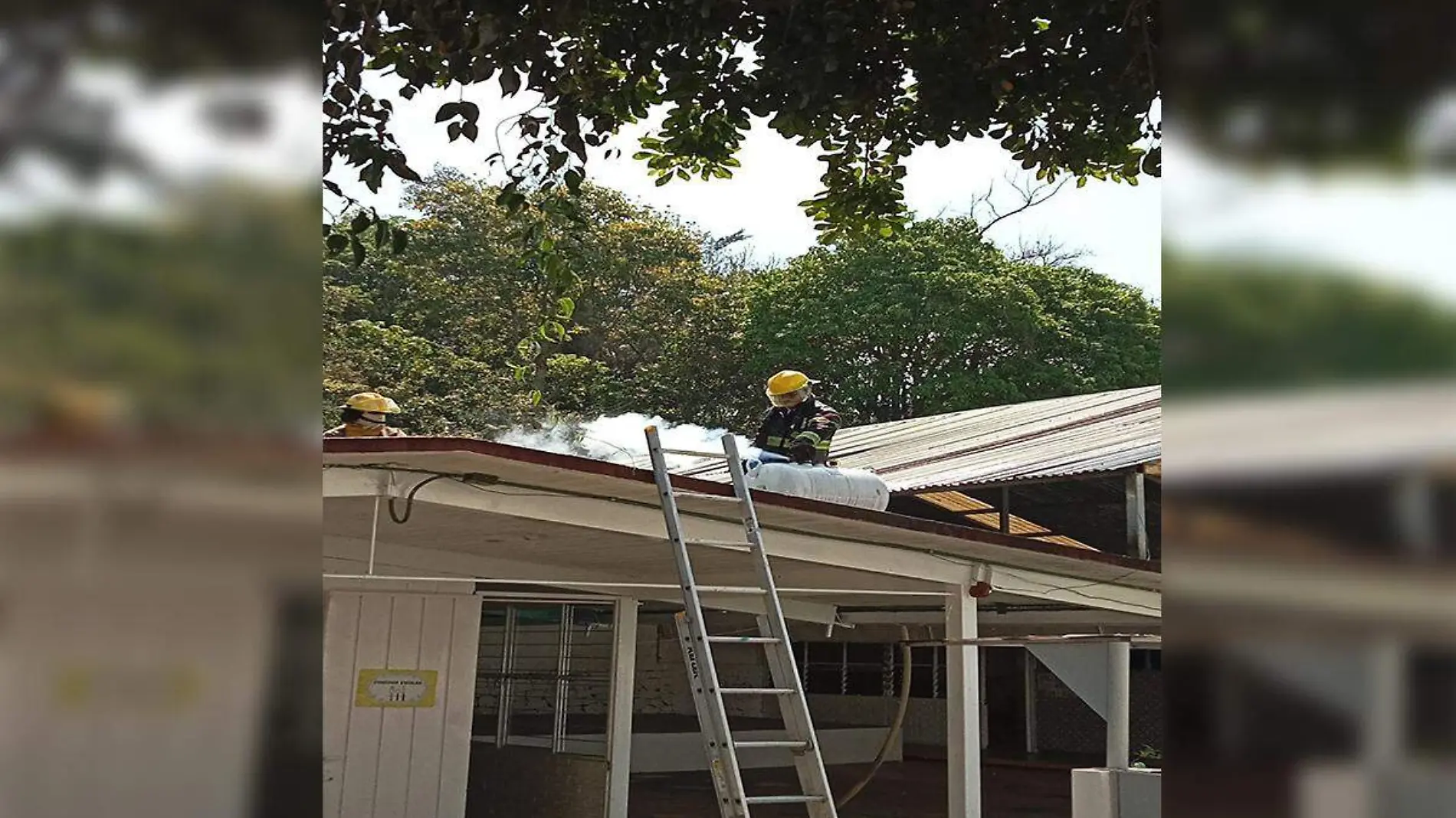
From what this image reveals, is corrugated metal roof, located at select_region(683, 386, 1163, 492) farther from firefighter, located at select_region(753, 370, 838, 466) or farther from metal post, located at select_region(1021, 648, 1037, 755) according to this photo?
metal post, located at select_region(1021, 648, 1037, 755)

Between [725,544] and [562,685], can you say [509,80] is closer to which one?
[725,544]

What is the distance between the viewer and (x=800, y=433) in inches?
371

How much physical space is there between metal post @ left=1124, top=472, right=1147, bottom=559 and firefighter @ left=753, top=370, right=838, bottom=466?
9.87 ft

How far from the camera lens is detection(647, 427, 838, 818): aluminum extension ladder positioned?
240 inches

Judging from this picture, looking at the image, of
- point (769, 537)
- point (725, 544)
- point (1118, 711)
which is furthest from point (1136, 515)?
point (725, 544)

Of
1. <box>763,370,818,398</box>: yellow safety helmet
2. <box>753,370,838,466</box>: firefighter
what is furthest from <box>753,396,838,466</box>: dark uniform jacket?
<box>763,370,818,398</box>: yellow safety helmet

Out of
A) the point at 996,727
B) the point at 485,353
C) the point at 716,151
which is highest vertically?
the point at 485,353

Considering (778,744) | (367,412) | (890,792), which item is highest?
(367,412)
